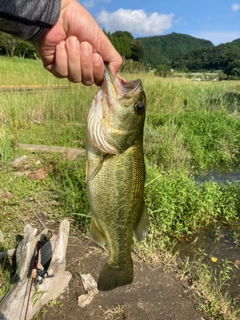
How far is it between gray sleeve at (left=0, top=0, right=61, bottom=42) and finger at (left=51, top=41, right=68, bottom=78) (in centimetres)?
14

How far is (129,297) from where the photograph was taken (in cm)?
342

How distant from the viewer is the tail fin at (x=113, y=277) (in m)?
2.06

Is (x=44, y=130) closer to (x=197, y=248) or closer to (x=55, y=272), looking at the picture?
(x=197, y=248)

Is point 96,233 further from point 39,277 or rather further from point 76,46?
point 39,277

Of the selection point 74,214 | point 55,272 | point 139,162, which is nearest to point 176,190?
point 74,214

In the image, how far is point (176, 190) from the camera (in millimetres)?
4836

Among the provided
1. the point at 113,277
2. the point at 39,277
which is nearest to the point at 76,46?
the point at 113,277

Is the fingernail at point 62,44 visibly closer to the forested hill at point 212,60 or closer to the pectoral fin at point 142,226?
the pectoral fin at point 142,226

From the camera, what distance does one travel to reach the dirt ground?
125 inches

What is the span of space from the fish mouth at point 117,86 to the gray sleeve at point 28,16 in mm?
364

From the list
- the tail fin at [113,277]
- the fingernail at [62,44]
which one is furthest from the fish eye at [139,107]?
the tail fin at [113,277]

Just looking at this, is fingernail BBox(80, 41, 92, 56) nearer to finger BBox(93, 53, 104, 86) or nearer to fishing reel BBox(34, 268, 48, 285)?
finger BBox(93, 53, 104, 86)

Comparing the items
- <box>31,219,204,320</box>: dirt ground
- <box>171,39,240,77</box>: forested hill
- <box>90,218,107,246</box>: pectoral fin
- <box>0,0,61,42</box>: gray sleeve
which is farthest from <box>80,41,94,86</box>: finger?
<box>171,39,240,77</box>: forested hill

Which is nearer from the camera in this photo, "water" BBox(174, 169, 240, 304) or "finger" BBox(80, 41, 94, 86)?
"finger" BBox(80, 41, 94, 86)
